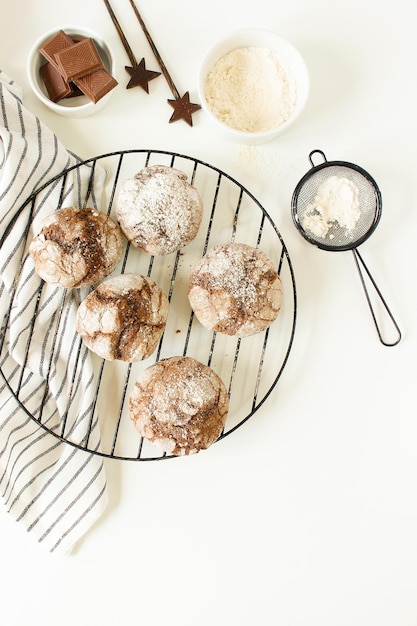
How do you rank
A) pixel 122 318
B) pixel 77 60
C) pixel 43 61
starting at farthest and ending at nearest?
pixel 43 61 → pixel 77 60 → pixel 122 318

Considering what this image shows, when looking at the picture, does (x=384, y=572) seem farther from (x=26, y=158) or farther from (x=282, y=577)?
(x=26, y=158)

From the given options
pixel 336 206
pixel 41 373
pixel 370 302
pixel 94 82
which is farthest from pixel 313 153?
pixel 41 373

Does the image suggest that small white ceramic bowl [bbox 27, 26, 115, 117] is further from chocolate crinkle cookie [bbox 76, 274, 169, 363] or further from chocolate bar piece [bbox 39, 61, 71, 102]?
chocolate crinkle cookie [bbox 76, 274, 169, 363]

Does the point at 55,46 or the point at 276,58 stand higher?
the point at 55,46

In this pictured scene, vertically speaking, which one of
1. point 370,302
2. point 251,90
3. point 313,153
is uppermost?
point 251,90

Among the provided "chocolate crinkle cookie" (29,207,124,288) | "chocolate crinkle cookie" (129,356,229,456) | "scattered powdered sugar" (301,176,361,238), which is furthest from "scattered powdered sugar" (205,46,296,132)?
"chocolate crinkle cookie" (129,356,229,456)

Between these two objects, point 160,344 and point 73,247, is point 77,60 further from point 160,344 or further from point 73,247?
point 160,344

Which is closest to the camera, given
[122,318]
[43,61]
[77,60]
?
[122,318]

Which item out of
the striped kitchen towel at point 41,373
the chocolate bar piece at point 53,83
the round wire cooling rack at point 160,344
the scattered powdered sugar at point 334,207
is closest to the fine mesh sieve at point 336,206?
the scattered powdered sugar at point 334,207

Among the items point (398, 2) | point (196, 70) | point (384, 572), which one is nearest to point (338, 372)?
point (384, 572)
